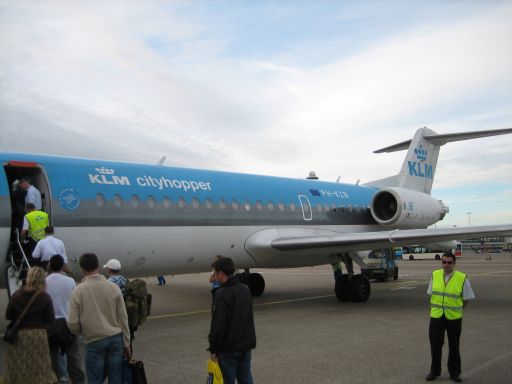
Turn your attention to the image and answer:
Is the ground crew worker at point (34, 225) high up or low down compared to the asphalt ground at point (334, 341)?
up

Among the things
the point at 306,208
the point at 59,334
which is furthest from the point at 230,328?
the point at 306,208

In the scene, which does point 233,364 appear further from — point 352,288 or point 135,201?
point 352,288

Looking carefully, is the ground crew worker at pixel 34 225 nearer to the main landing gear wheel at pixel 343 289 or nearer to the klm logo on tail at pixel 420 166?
the main landing gear wheel at pixel 343 289

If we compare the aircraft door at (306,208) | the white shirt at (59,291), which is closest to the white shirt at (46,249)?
the white shirt at (59,291)

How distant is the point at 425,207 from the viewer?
1827cm

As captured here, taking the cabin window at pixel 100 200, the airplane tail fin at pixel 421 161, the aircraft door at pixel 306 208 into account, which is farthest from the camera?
the airplane tail fin at pixel 421 161

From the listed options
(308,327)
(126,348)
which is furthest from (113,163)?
(126,348)

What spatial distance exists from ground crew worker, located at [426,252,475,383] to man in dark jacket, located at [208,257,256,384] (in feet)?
9.86

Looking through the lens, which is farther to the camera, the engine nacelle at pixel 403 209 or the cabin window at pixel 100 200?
the engine nacelle at pixel 403 209

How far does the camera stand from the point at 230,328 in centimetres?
465

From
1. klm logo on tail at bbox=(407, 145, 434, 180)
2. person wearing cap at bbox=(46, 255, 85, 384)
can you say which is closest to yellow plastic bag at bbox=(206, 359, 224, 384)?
person wearing cap at bbox=(46, 255, 85, 384)

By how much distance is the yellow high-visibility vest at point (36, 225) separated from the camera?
854 cm

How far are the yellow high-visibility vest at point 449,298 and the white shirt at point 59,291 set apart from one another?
452cm

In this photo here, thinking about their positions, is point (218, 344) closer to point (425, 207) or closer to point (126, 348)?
point (126, 348)
